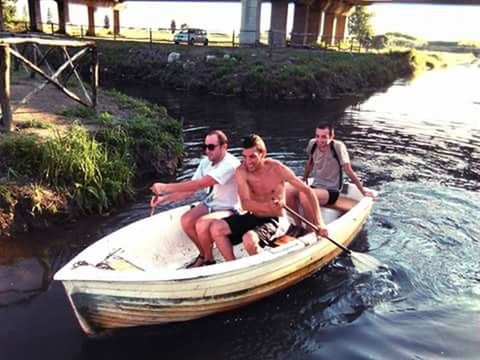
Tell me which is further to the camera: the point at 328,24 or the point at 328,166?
the point at 328,24

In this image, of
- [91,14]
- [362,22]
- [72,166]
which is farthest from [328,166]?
[362,22]

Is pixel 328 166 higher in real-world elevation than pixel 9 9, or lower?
lower

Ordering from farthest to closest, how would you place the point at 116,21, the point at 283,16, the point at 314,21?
the point at 314,21 → the point at 116,21 → the point at 283,16

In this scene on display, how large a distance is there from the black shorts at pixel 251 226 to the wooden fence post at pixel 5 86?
4980 millimetres

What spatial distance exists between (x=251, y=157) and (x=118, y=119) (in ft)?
19.7

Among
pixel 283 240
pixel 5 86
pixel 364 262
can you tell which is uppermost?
pixel 5 86

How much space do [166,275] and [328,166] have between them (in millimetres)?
3376

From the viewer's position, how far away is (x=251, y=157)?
5141mm

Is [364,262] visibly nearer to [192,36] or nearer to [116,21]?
[192,36]

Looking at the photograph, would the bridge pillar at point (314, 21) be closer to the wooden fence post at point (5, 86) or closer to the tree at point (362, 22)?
the tree at point (362, 22)

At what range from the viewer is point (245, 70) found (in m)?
23.5

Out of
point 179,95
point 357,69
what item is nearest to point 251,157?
point 179,95

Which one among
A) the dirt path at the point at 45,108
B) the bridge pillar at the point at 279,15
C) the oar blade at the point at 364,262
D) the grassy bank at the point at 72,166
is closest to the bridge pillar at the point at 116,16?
the bridge pillar at the point at 279,15

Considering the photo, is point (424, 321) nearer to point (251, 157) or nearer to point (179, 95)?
point (251, 157)
